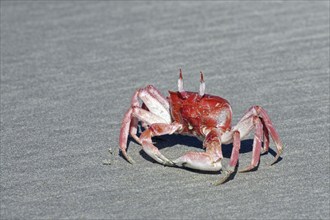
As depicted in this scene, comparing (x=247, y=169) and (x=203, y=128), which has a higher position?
(x=203, y=128)

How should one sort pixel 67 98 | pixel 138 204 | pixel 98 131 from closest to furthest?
1. pixel 138 204
2. pixel 98 131
3. pixel 67 98

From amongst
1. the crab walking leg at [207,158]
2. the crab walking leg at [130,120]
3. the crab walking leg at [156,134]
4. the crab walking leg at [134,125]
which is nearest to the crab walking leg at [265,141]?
the crab walking leg at [207,158]

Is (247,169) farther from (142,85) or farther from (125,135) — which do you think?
(142,85)

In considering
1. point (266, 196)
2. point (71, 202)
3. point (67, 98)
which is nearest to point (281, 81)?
point (67, 98)

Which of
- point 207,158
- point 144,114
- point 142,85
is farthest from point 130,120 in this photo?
point 142,85

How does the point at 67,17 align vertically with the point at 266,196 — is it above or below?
above

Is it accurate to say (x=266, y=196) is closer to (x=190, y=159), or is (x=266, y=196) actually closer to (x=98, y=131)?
(x=190, y=159)
